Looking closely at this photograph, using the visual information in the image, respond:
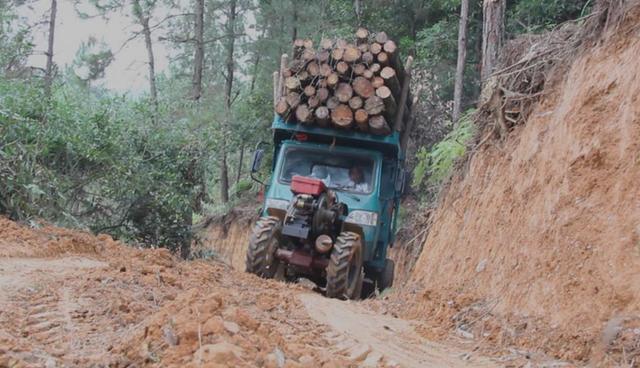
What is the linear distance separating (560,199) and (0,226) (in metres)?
7.25

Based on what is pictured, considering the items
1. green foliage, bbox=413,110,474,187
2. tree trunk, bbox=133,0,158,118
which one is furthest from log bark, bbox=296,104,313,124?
tree trunk, bbox=133,0,158,118

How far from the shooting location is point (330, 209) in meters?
8.91

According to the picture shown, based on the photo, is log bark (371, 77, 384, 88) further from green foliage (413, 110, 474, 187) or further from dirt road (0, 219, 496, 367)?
dirt road (0, 219, 496, 367)

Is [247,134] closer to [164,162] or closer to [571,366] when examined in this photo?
[164,162]

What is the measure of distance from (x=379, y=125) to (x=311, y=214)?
6.40ft

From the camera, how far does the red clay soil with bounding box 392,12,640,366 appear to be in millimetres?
4695

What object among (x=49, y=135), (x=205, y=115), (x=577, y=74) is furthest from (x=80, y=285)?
(x=205, y=115)

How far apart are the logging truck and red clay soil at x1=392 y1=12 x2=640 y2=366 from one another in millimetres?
1745

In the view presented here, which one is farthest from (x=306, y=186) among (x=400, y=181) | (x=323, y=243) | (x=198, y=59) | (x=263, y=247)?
(x=198, y=59)

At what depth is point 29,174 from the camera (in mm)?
10398

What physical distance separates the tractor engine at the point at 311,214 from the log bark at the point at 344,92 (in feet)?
5.48

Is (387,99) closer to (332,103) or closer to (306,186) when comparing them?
(332,103)

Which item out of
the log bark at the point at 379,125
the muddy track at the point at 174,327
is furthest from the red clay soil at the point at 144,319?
the log bark at the point at 379,125

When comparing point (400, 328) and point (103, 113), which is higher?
point (103, 113)
